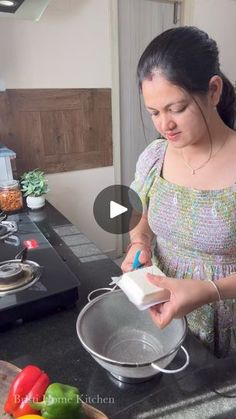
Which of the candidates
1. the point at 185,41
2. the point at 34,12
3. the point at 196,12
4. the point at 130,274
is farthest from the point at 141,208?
the point at 196,12

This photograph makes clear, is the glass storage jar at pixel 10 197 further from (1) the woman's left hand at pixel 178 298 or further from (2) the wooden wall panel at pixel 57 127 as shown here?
(1) the woman's left hand at pixel 178 298

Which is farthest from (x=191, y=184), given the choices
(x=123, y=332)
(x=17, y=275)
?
(x=17, y=275)

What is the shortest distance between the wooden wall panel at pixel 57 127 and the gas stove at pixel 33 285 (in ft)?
3.20

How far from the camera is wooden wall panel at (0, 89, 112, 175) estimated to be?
5.59ft

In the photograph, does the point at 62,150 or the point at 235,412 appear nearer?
the point at 235,412

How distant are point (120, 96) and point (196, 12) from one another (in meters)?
0.74

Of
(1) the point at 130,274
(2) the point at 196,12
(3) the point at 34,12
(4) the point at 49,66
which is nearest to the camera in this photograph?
(1) the point at 130,274

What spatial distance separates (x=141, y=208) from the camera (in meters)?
0.91

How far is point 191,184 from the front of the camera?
2.49ft

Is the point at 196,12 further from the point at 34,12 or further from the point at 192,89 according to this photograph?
the point at 192,89
